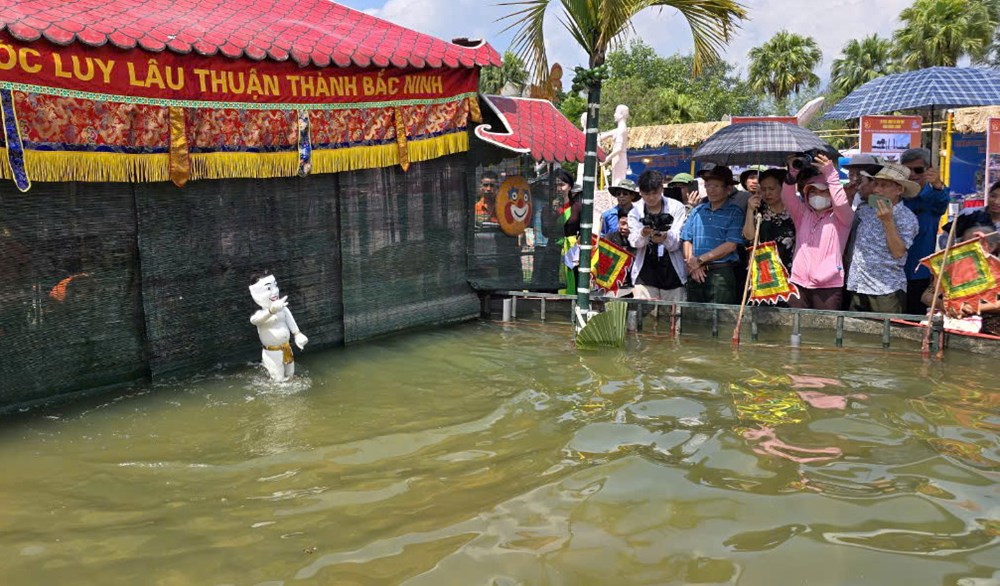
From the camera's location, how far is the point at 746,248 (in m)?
8.35

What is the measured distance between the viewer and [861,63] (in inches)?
1495

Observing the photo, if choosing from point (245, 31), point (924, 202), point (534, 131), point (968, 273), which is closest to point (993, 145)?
point (924, 202)

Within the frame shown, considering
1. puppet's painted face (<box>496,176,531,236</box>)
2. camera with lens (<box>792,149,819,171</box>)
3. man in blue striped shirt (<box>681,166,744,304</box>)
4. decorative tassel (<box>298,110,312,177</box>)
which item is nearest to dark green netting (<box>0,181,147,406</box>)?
decorative tassel (<box>298,110,312,177</box>)

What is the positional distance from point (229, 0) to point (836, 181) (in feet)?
19.6

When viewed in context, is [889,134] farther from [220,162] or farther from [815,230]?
[220,162]

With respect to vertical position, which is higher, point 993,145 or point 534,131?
point 534,131

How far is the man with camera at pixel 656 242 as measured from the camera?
818 cm

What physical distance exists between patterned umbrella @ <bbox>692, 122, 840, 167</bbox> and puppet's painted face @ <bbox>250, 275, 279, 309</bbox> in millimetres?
4389

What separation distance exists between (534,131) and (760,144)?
10.4 feet

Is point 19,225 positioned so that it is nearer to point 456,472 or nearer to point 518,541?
point 456,472

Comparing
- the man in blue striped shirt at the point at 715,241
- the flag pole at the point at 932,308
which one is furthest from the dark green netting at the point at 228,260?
the flag pole at the point at 932,308

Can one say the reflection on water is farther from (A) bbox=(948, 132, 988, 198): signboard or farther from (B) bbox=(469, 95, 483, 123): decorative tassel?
(A) bbox=(948, 132, 988, 198): signboard

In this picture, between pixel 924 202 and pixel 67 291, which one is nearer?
pixel 67 291

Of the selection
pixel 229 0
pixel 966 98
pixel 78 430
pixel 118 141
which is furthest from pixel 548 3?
pixel 78 430
